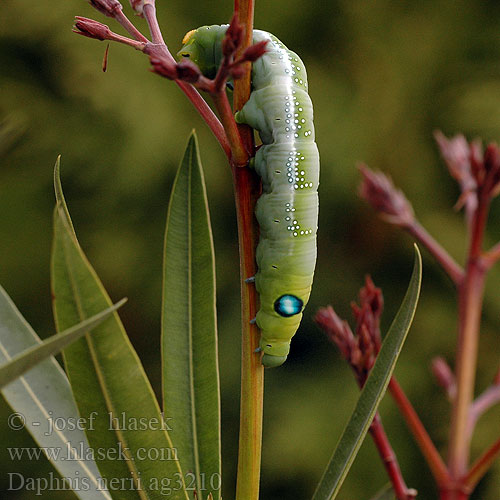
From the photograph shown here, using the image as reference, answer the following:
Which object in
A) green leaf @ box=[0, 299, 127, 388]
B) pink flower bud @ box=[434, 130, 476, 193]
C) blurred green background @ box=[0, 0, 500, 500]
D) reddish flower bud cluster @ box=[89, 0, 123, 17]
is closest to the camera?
green leaf @ box=[0, 299, 127, 388]

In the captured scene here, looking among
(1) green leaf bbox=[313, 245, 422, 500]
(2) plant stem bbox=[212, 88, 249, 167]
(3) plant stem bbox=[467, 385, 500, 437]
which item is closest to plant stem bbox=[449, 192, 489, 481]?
(3) plant stem bbox=[467, 385, 500, 437]

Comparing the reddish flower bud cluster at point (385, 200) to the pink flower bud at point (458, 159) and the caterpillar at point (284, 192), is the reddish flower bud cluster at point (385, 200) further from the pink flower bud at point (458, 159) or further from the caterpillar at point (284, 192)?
the caterpillar at point (284, 192)

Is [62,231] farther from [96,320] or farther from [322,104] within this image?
[322,104]

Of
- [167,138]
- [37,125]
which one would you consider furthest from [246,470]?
[37,125]

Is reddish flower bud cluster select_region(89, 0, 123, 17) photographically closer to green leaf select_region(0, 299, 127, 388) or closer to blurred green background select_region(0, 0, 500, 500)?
green leaf select_region(0, 299, 127, 388)

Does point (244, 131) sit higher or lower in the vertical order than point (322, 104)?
higher

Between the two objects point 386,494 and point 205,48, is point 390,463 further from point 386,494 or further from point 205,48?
point 205,48

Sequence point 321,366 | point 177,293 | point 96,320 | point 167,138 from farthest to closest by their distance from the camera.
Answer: point 321,366
point 167,138
point 177,293
point 96,320
